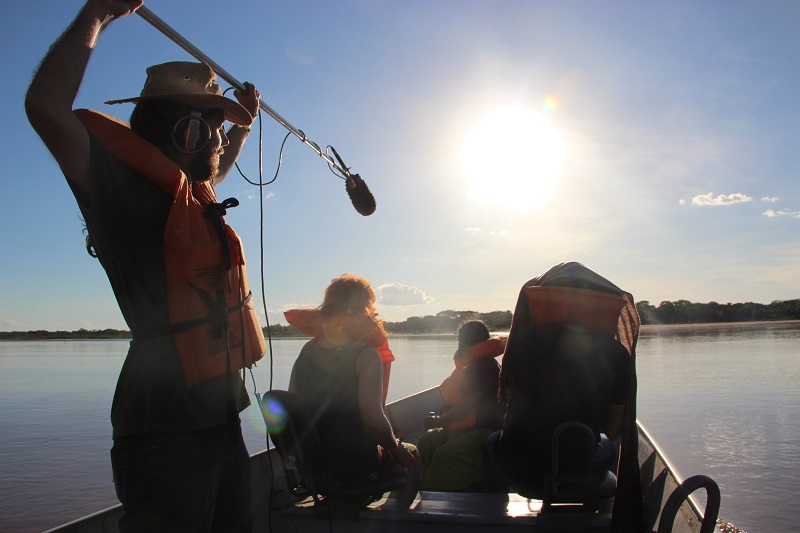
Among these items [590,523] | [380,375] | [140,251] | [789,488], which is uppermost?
[140,251]

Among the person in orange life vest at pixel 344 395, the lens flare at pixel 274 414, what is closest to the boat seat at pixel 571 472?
the person in orange life vest at pixel 344 395

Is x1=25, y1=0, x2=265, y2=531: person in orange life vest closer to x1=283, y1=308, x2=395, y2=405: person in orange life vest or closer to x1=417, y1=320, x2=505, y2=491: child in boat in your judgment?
x1=283, y1=308, x2=395, y2=405: person in orange life vest

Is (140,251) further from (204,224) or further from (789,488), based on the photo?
(789,488)

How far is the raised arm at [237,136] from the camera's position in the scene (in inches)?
96.5

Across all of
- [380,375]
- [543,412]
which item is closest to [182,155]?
[380,375]

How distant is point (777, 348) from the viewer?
24.1 meters

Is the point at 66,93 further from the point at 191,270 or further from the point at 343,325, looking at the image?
the point at 343,325

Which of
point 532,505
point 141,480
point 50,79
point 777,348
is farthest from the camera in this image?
point 777,348

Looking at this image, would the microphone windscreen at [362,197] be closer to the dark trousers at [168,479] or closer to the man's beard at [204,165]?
the man's beard at [204,165]

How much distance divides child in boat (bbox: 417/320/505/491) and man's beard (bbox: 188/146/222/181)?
2.42 m

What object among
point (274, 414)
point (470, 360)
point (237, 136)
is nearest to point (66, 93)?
point (237, 136)

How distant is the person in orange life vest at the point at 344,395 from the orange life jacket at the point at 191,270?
4.11 ft

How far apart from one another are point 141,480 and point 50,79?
3.16 ft

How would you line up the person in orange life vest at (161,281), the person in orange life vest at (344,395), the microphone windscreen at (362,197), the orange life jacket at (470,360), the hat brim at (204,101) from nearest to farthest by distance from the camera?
the person in orange life vest at (161,281) → the hat brim at (204,101) → the person in orange life vest at (344,395) → the orange life jacket at (470,360) → the microphone windscreen at (362,197)
